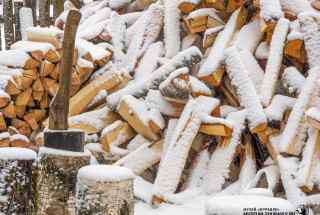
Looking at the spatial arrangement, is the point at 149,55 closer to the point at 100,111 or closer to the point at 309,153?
the point at 100,111

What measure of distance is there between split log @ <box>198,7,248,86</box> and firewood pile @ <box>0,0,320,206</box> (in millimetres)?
11

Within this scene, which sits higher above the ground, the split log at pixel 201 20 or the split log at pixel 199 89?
the split log at pixel 201 20

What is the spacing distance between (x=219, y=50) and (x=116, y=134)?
1244 millimetres

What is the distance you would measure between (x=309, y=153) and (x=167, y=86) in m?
1.30

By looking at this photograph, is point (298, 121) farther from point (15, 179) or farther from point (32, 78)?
point (32, 78)

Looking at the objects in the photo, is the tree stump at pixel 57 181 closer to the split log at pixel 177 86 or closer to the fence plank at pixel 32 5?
the split log at pixel 177 86

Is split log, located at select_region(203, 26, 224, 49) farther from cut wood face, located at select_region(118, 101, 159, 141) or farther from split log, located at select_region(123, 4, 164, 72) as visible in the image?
cut wood face, located at select_region(118, 101, 159, 141)

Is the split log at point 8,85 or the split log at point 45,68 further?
the split log at point 45,68

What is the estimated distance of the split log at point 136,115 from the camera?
3.46m

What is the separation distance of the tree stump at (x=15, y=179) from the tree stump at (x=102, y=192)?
0.24m

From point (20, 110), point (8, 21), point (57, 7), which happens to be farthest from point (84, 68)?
point (57, 7)

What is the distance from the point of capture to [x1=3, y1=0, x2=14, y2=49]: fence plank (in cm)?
573

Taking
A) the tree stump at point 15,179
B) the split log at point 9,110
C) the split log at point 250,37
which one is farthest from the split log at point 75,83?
the tree stump at point 15,179

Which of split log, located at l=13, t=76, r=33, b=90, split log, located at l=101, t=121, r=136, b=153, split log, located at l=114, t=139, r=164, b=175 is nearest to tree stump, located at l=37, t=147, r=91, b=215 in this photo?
split log, located at l=114, t=139, r=164, b=175
